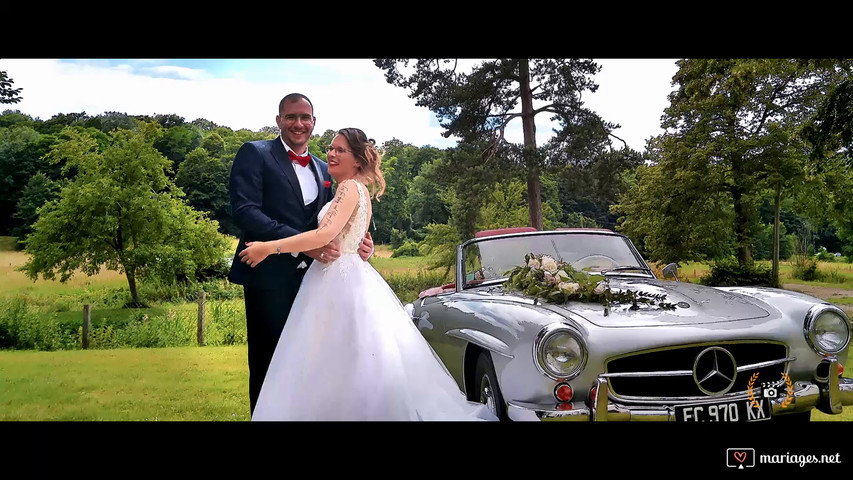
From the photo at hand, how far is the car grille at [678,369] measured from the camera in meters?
2.96

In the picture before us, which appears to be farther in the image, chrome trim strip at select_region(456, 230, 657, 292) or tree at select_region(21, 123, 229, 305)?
tree at select_region(21, 123, 229, 305)

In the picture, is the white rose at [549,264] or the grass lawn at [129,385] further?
the grass lawn at [129,385]

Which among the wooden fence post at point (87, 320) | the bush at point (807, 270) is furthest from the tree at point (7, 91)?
the bush at point (807, 270)

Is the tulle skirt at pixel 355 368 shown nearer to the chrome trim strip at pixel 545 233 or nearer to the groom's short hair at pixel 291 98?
the chrome trim strip at pixel 545 233

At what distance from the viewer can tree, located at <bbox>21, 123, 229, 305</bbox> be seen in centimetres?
434

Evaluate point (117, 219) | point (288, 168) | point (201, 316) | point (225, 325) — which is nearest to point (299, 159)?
point (288, 168)

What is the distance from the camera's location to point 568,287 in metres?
3.39

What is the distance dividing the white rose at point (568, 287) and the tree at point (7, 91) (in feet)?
12.0

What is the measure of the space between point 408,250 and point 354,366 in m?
1.24

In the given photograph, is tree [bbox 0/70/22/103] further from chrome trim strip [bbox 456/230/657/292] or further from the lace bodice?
chrome trim strip [bbox 456/230/657/292]

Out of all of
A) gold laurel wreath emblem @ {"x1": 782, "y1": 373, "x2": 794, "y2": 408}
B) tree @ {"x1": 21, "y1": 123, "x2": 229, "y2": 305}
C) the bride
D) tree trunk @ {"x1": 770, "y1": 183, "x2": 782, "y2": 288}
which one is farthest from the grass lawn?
tree trunk @ {"x1": 770, "y1": 183, "x2": 782, "y2": 288}
